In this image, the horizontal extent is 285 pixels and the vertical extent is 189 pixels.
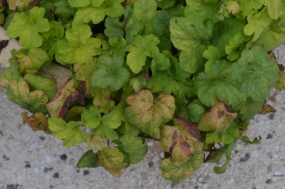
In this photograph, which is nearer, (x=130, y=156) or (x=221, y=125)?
(x=221, y=125)

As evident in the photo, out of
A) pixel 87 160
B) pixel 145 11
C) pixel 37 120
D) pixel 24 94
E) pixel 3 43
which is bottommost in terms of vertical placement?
pixel 87 160

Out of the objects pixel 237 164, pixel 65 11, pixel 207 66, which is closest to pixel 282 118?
pixel 237 164

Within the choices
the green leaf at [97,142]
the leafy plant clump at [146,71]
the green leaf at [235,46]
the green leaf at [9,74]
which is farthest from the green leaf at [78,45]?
the green leaf at [235,46]

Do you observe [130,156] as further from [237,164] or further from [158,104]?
[237,164]

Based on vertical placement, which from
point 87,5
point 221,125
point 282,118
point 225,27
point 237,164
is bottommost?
point 237,164

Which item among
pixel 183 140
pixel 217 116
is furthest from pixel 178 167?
pixel 217 116

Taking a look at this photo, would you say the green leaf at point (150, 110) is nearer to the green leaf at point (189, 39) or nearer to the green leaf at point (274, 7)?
the green leaf at point (189, 39)

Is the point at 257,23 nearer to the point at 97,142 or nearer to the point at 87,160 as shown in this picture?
the point at 97,142
